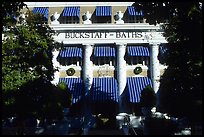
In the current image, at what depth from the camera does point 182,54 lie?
1697 centimetres

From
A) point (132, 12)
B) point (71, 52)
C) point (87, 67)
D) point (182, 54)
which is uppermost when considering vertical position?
point (132, 12)

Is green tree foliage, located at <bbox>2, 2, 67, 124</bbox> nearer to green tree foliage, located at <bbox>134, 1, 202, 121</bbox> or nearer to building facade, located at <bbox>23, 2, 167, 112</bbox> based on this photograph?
green tree foliage, located at <bbox>134, 1, 202, 121</bbox>

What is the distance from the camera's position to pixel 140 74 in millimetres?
29109

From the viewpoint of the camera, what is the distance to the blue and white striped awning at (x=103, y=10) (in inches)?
1143

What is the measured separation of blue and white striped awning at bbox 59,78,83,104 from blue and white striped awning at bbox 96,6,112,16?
6.45m

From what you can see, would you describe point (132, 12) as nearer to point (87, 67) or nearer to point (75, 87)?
point (87, 67)

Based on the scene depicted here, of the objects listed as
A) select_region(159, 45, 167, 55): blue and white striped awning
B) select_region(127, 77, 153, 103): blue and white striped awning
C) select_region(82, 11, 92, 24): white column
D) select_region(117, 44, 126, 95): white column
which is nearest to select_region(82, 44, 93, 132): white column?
select_region(82, 11, 92, 24): white column

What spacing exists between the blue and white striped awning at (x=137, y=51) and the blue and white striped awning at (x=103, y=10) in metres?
3.78

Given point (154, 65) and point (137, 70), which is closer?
point (154, 65)

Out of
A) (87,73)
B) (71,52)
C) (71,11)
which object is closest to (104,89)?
(87,73)

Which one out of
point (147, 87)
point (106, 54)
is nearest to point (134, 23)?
point (106, 54)

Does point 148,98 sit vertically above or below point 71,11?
below

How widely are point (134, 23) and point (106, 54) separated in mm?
4018

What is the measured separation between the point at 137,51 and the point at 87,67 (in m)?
4.83
